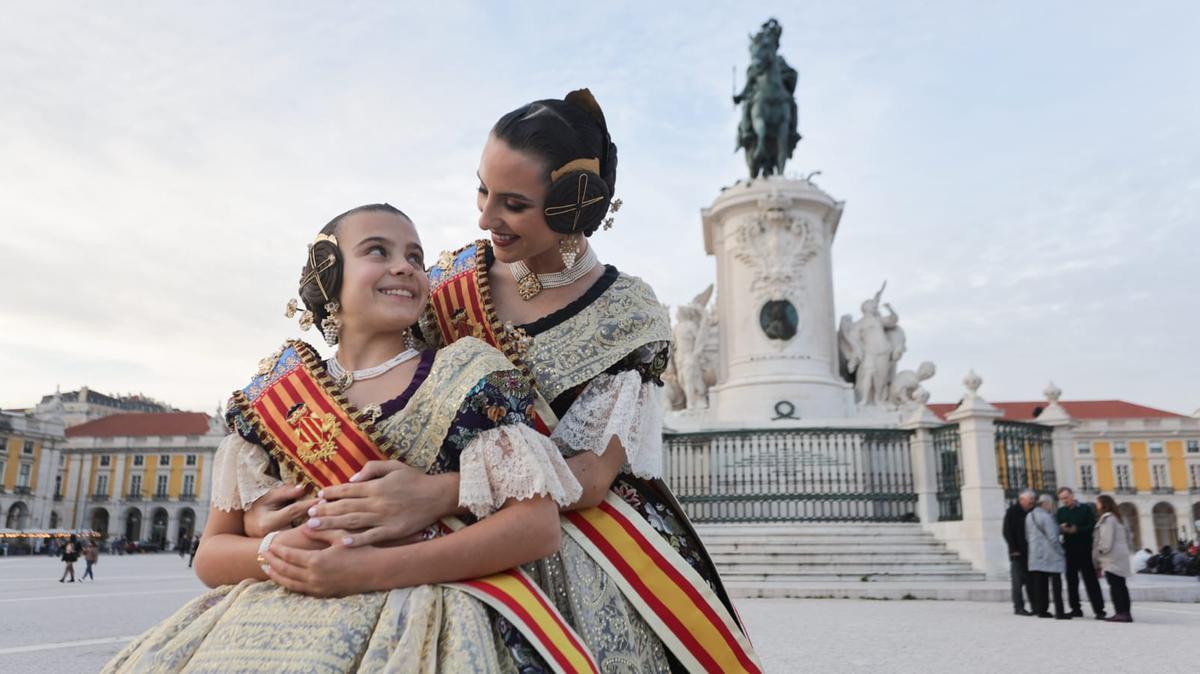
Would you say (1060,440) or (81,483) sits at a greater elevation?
(81,483)

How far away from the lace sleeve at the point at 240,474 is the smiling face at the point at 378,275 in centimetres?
29

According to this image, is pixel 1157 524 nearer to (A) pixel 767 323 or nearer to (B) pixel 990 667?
(A) pixel 767 323

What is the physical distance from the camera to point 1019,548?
8.27m

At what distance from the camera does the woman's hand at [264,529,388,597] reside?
1.36m

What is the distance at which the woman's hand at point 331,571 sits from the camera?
136 centimetres

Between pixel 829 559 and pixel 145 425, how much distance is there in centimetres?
6559

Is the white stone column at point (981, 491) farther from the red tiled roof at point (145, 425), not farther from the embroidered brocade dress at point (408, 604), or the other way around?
the red tiled roof at point (145, 425)

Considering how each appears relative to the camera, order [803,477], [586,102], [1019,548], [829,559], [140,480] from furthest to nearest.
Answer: [140,480]
[803,477]
[829,559]
[1019,548]
[586,102]

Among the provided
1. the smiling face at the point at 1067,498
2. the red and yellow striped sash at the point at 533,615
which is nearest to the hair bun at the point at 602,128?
the red and yellow striped sash at the point at 533,615

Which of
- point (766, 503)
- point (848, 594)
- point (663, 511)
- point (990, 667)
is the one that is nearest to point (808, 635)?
point (990, 667)

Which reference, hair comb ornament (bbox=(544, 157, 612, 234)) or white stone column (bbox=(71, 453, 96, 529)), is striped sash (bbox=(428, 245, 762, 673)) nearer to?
hair comb ornament (bbox=(544, 157, 612, 234))

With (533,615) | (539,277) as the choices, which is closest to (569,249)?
(539,277)

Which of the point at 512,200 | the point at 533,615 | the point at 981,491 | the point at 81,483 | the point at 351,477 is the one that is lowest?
the point at 533,615

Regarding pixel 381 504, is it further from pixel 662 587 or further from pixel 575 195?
pixel 575 195
